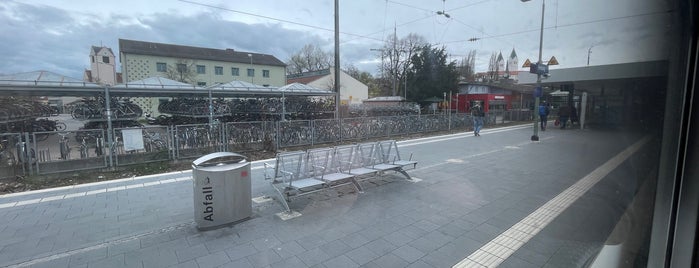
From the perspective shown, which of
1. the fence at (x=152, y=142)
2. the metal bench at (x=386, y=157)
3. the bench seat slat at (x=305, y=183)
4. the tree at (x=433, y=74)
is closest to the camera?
the bench seat slat at (x=305, y=183)

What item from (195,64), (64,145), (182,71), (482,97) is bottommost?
(64,145)

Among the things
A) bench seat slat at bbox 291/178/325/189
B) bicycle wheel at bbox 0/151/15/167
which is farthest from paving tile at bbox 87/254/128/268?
bicycle wheel at bbox 0/151/15/167

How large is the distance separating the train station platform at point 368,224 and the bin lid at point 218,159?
742 millimetres

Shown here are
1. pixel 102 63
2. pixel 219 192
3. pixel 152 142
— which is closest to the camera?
pixel 219 192

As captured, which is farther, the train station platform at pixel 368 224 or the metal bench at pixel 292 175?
the metal bench at pixel 292 175

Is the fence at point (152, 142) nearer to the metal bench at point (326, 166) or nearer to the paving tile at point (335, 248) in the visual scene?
the metal bench at point (326, 166)

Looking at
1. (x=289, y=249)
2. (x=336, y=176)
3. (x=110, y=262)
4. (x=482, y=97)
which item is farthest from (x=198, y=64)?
(x=289, y=249)

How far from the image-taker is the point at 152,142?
8.03m

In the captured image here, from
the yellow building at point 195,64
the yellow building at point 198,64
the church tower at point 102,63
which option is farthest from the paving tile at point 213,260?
the church tower at point 102,63

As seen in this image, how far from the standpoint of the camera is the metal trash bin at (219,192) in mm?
3709

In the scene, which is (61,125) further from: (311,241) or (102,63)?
(102,63)

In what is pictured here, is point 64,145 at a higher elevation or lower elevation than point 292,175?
higher

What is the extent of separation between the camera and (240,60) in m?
43.8

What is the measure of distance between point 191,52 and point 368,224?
144 ft
